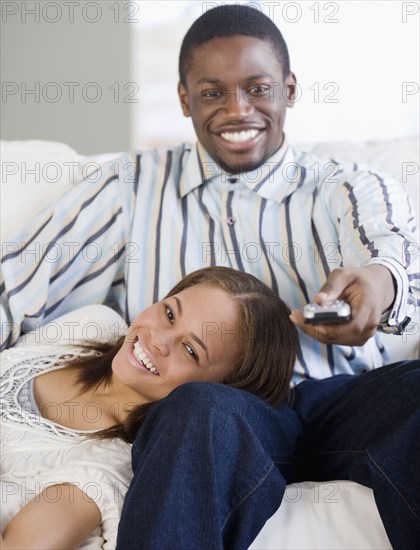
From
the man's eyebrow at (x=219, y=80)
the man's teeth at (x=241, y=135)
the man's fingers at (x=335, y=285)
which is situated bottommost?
the man's fingers at (x=335, y=285)

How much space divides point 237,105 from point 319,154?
272mm

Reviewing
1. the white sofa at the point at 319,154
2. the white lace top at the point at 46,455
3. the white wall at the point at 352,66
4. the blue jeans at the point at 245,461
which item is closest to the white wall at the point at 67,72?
the white wall at the point at 352,66

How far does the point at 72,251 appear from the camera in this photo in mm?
1502

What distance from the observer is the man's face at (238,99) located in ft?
4.81

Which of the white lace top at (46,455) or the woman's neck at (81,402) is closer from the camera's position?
the white lace top at (46,455)

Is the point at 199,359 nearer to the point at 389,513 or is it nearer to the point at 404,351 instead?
the point at 389,513

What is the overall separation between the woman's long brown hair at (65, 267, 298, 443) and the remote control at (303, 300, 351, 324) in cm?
24

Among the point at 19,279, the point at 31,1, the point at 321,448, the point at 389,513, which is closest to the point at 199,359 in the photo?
the point at 321,448

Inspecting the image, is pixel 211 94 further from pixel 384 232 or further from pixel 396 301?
pixel 396 301

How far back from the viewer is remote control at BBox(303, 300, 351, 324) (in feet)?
3.04

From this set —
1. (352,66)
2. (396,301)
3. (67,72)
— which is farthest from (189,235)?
(67,72)

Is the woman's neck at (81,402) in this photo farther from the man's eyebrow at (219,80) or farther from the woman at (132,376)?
the man's eyebrow at (219,80)

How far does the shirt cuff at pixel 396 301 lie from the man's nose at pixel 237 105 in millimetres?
438

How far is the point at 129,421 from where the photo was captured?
1.14 meters
